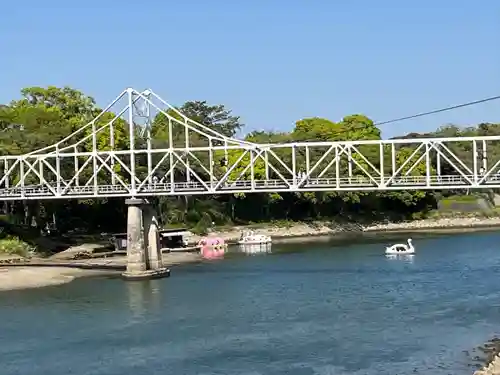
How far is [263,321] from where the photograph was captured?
149 feet

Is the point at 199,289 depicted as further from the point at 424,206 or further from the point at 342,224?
the point at 424,206

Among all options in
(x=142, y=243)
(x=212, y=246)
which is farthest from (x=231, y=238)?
(x=142, y=243)

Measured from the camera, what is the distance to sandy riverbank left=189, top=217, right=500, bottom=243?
11269 cm

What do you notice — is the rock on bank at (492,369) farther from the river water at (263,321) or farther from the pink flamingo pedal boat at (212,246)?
the pink flamingo pedal boat at (212,246)

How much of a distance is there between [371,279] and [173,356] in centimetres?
2617

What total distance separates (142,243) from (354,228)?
6014cm

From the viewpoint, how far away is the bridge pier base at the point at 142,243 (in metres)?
66.9

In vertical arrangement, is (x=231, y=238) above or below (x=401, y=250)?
above

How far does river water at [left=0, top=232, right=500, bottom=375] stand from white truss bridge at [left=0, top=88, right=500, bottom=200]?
6.96 m

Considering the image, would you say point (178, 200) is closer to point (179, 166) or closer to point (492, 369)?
point (179, 166)

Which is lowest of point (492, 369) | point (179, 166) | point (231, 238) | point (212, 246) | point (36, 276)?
point (492, 369)

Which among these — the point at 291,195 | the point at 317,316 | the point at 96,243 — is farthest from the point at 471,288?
the point at 291,195

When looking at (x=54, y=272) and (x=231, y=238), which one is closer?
(x=54, y=272)

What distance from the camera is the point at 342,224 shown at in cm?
12400
